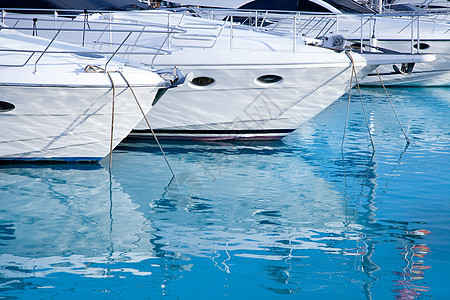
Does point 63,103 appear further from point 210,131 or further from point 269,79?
point 269,79

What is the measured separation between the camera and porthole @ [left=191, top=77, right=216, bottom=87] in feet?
30.8

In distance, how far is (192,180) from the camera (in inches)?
316

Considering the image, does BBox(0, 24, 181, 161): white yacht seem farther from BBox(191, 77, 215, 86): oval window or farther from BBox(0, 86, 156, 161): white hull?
BBox(191, 77, 215, 86): oval window

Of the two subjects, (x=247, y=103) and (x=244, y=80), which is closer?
(x=244, y=80)

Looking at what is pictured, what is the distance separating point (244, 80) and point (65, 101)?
2.86 meters

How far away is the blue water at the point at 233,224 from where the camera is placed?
16.5 ft

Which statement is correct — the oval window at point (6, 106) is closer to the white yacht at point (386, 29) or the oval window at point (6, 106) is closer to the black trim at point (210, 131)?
the black trim at point (210, 131)

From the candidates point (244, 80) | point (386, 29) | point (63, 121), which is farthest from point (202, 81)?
point (386, 29)

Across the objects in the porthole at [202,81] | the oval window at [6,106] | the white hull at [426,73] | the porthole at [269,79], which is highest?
the porthole at [269,79]

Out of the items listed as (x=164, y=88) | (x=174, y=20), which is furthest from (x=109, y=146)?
(x=174, y=20)

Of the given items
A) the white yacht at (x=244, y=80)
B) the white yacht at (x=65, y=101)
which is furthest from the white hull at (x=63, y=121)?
the white yacht at (x=244, y=80)

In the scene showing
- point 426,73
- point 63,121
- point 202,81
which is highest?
point 202,81

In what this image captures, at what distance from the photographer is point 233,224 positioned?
6355 mm

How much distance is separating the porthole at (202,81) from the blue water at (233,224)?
1091 millimetres
